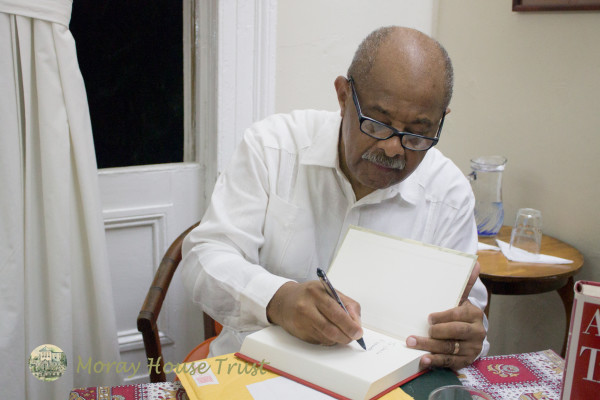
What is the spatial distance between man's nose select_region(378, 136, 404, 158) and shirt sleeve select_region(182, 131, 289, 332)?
1.21 feet

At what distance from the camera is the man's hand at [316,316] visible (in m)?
1.03

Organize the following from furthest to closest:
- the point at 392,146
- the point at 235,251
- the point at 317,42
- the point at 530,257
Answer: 1. the point at 317,42
2. the point at 530,257
3. the point at 235,251
4. the point at 392,146

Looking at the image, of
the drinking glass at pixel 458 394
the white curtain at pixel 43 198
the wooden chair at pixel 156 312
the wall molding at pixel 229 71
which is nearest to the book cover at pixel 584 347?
the drinking glass at pixel 458 394

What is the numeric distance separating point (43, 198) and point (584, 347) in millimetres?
1495

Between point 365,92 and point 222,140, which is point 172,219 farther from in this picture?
point 365,92

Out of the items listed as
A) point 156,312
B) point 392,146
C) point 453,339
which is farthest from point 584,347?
point 156,312

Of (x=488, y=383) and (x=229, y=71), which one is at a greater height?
(x=229, y=71)

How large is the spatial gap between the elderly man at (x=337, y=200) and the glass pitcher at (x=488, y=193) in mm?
820

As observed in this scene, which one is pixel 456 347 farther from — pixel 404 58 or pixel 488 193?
pixel 488 193

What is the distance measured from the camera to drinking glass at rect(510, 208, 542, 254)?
7.25ft

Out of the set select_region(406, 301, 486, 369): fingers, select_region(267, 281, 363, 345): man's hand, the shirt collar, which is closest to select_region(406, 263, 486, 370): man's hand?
select_region(406, 301, 486, 369): fingers

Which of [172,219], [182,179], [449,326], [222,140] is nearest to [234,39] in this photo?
[222,140]

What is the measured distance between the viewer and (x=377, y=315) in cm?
111

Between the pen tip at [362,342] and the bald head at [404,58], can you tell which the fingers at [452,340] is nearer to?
the pen tip at [362,342]
